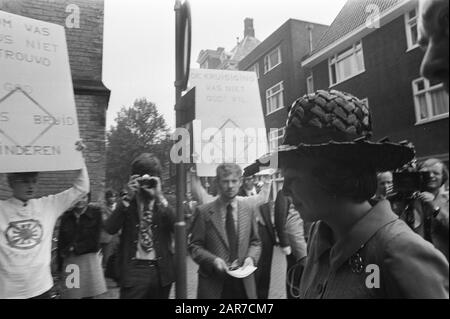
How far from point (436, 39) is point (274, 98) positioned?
3.24ft

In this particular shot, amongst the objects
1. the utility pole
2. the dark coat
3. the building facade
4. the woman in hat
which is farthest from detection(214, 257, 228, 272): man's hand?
the woman in hat

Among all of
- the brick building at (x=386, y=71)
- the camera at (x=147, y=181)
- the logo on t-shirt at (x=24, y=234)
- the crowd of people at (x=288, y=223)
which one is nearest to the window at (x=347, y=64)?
the brick building at (x=386, y=71)

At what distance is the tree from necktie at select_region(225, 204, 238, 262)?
31cm

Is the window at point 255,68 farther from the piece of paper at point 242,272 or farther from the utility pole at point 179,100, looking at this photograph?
the piece of paper at point 242,272

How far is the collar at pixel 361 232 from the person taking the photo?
502 mm

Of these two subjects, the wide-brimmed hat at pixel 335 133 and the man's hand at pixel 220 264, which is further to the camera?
the man's hand at pixel 220 264

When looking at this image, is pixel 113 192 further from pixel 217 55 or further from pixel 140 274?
pixel 217 55

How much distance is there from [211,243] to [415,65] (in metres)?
0.86

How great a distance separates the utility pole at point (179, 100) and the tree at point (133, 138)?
0.12m

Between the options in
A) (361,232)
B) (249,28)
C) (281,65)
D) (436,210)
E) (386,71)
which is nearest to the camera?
(361,232)

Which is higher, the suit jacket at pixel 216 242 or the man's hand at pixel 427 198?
the man's hand at pixel 427 198

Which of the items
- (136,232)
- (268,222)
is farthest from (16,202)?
(268,222)

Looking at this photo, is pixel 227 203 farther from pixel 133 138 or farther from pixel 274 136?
pixel 133 138

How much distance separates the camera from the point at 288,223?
1.22 m
